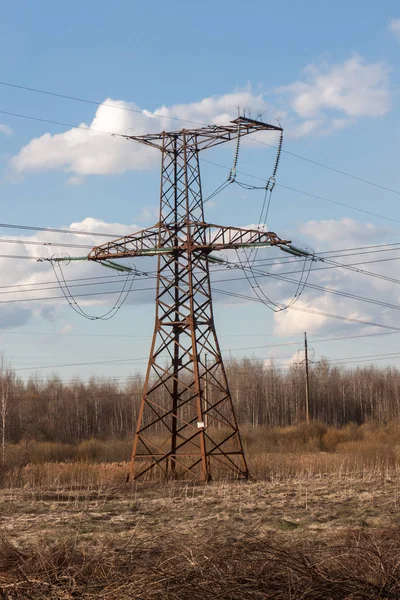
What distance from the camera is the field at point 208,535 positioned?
318 inches

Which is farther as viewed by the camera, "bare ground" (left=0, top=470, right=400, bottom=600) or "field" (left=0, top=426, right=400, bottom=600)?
"field" (left=0, top=426, right=400, bottom=600)

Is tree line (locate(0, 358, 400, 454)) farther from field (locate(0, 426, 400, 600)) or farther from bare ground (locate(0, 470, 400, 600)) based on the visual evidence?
bare ground (locate(0, 470, 400, 600))

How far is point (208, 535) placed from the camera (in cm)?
1070

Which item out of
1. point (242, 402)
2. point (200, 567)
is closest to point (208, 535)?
point (200, 567)

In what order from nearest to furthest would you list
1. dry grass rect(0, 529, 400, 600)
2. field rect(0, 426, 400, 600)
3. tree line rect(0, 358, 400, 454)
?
dry grass rect(0, 529, 400, 600) → field rect(0, 426, 400, 600) → tree line rect(0, 358, 400, 454)

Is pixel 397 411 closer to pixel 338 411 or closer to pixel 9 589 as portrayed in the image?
pixel 338 411

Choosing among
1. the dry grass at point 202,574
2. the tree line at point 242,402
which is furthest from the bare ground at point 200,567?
the tree line at point 242,402

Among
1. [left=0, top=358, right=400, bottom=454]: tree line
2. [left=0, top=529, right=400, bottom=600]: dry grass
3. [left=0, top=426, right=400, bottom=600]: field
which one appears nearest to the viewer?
[left=0, top=529, right=400, bottom=600]: dry grass

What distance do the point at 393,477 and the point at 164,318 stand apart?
11.0 meters

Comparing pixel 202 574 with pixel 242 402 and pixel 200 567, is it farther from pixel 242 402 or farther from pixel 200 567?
pixel 242 402

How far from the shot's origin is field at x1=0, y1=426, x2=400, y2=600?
26.5ft

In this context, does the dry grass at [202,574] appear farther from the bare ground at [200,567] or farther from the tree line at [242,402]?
the tree line at [242,402]

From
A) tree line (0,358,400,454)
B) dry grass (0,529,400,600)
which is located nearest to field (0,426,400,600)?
dry grass (0,529,400,600)

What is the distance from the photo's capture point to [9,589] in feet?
26.9
